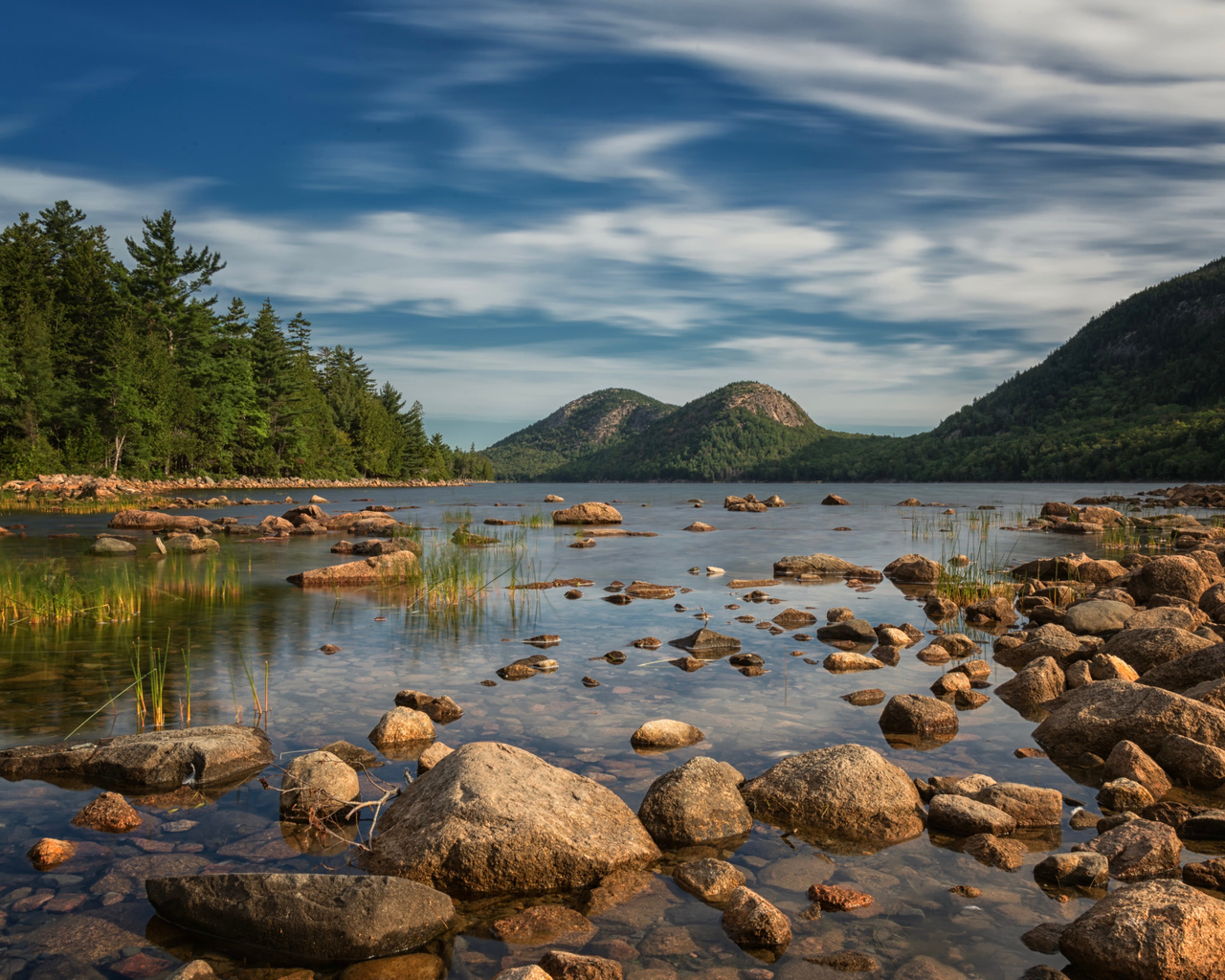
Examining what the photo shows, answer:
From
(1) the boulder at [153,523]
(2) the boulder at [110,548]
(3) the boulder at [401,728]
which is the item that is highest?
(1) the boulder at [153,523]

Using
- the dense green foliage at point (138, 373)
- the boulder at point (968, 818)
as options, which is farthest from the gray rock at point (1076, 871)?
the dense green foliage at point (138, 373)

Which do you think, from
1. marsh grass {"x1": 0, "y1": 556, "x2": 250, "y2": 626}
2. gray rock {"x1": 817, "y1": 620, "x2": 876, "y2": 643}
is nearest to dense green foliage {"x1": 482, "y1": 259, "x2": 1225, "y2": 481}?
gray rock {"x1": 817, "y1": 620, "x2": 876, "y2": 643}

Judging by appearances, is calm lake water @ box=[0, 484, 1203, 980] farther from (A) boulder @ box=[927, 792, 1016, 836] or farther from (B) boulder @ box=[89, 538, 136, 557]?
(B) boulder @ box=[89, 538, 136, 557]

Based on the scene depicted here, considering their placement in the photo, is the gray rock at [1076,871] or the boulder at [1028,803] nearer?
the gray rock at [1076,871]

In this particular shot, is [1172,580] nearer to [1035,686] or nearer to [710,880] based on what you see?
[1035,686]

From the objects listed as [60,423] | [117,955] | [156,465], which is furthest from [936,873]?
[156,465]

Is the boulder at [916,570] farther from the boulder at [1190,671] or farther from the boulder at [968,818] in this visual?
the boulder at [968,818]

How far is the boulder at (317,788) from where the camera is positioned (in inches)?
239

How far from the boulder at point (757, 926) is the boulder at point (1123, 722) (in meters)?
4.47

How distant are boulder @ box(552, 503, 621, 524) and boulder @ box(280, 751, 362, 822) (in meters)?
32.4

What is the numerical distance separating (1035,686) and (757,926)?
6.33 meters

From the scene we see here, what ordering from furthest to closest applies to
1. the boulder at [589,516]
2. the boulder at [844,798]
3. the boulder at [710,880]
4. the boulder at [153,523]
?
the boulder at [589,516]
the boulder at [153,523]
the boulder at [844,798]
the boulder at [710,880]

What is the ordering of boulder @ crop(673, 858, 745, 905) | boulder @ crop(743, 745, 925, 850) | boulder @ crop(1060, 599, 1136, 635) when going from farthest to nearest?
1. boulder @ crop(1060, 599, 1136, 635)
2. boulder @ crop(743, 745, 925, 850)
3. boulder @ crop(673, 858, 745, 905)

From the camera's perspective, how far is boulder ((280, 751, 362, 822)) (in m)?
6.06
